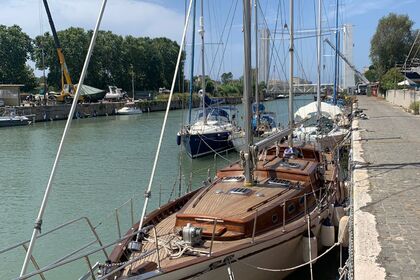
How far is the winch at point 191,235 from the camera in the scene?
8.06m

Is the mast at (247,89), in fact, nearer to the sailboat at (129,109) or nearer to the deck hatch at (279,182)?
the deck hatch at (279,182)

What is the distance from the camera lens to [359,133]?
80.9 ft

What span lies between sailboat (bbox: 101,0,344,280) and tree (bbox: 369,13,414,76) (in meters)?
83.4

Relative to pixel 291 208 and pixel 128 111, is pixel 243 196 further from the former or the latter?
pixel 128 111

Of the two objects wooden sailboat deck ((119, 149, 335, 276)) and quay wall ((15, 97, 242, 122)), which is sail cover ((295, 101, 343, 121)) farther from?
quay wall ((15, 97, 242, 122))

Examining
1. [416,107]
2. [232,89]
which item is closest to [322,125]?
[416,107]

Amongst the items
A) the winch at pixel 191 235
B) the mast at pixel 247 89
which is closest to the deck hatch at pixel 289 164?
the mast at pixel 247 89

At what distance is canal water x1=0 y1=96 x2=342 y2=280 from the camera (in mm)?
14008

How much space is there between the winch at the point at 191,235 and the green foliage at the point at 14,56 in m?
94.4

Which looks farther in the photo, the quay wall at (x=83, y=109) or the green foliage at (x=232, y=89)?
the quay wall at (x=83, y=109)

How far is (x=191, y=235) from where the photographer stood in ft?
26.5

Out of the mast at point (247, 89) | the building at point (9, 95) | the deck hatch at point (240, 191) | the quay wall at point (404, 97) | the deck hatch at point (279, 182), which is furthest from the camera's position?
the building at point (9, 95)

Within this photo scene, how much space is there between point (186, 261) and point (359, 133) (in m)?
19.0

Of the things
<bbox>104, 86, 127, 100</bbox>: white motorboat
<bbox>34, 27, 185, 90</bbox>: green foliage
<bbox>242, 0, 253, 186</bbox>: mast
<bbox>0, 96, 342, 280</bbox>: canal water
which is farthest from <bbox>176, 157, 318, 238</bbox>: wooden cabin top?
<bbox>34, 27, 185, 90</bbox>: green foliage
